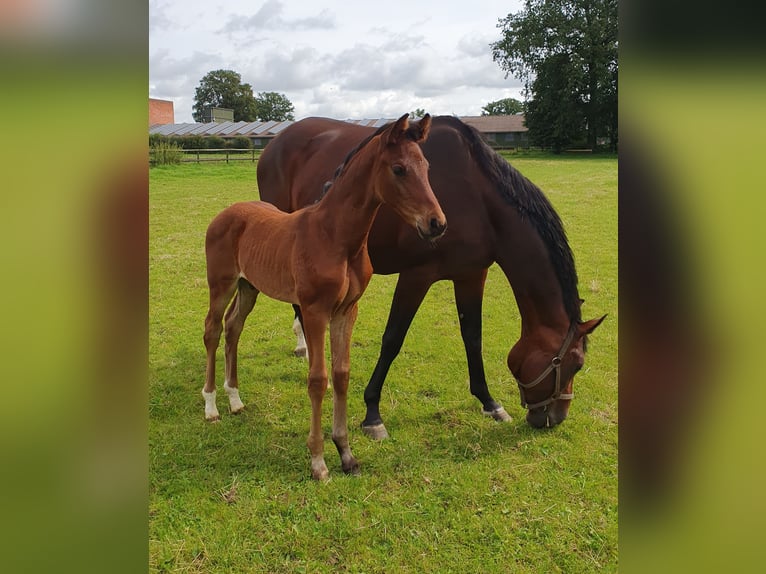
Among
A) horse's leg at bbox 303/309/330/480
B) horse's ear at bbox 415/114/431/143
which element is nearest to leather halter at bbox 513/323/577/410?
horse's leg at bbox 303/309/330/480

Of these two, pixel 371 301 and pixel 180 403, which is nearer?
pixel 180 403

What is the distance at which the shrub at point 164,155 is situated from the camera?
77.6 ft

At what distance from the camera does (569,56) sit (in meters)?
35.5

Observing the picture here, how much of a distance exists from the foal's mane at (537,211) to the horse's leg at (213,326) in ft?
6.85

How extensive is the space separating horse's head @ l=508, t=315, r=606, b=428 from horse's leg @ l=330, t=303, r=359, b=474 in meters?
1.23

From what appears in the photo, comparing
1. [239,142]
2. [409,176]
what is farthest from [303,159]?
[239,142]

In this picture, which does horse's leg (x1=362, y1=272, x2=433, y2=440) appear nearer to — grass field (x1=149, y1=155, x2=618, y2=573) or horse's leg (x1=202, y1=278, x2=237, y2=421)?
grass field (x1=149, y1=155, x2=618, y2=573)

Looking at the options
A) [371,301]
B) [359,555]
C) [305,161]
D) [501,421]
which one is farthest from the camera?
[371,301]

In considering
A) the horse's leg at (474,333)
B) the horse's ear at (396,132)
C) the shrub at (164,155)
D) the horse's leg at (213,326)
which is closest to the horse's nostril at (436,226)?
the horse's ear at (396,132)
